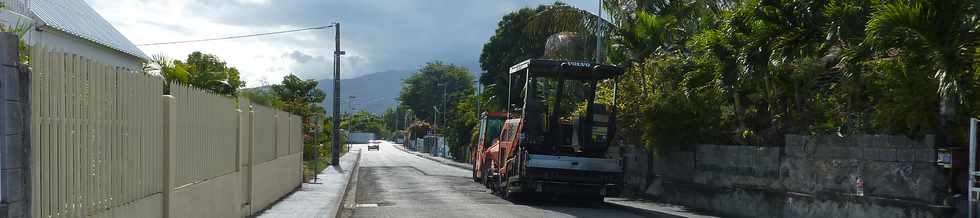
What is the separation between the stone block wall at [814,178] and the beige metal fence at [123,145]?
9480mm

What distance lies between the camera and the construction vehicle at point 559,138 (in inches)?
785

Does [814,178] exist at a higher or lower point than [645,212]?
higher

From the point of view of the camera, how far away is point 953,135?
41.4 ft

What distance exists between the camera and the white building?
2169 centimetres

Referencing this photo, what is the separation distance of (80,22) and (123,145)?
23081 millimetres

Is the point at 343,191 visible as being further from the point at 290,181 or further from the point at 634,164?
the point at 634,164

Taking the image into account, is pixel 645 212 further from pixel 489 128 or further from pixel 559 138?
pixel 489 128

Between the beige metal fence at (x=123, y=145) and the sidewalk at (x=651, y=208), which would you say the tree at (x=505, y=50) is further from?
the beige metal fence at (x=123, y=145)

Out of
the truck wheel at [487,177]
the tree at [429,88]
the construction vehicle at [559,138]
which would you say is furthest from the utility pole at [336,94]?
the tree at [429,88]

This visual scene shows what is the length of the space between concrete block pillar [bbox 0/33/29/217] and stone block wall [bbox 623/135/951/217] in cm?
1149

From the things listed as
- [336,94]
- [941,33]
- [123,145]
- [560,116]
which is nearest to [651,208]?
[560,116]

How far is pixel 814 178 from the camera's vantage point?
15.6 meters

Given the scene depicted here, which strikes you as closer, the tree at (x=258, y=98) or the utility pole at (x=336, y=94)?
the tree at (x=258, y=98)

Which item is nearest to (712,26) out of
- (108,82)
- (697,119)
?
(697,119)
